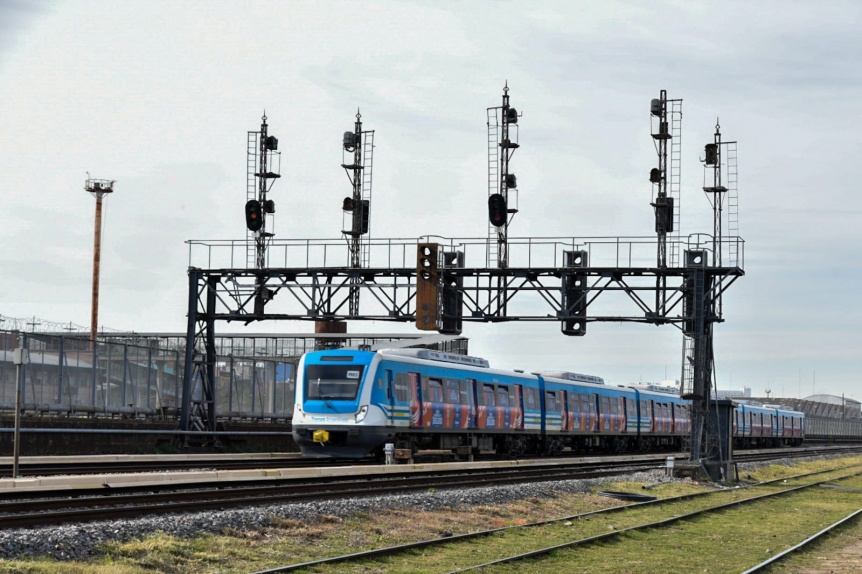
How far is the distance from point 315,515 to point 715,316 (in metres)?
21.9

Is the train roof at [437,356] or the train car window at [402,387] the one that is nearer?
the train car window at [402,387]

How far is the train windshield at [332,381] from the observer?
32969 mm

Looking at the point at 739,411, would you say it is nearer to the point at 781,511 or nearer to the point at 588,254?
the point at 588,254

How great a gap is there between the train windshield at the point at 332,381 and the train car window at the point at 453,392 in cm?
490

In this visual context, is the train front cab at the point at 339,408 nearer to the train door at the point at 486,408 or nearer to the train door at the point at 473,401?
the train door at the point at 473,401

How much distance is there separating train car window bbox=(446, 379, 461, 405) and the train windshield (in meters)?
4.90

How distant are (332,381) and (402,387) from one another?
2100mm

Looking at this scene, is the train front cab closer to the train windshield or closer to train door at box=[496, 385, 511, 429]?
the train windshield

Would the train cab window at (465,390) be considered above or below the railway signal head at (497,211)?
below

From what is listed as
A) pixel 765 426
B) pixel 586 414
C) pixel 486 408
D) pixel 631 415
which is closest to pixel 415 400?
pixel 486 408

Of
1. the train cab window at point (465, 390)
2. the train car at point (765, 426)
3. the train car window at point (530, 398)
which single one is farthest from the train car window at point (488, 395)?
the train car at point (765, 426)

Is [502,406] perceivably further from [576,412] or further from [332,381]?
[332,381]

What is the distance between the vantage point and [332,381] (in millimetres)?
33375

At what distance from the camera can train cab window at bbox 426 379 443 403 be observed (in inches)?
1423
